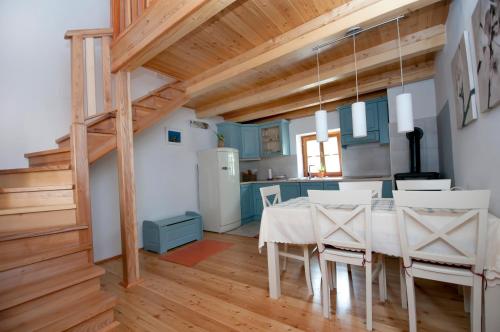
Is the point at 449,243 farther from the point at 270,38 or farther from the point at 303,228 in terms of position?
the point at 270,38

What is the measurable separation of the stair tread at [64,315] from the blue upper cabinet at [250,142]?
375cm

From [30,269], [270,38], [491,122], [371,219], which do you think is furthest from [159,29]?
[491,122]

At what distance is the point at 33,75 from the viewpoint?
255cm

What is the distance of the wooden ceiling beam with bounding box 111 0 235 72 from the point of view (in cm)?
169

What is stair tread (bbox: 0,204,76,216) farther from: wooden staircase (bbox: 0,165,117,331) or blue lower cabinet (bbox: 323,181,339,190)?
blue lower cabinet (bbox: 323,181,339,190)

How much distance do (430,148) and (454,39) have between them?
5.97ft

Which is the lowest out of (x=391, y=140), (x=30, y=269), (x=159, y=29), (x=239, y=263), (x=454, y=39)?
(x=239, y=263)

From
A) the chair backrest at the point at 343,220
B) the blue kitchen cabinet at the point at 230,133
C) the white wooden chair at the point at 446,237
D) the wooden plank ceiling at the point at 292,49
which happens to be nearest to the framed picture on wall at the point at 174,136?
the wooden plank ceiling at the point at 292,49

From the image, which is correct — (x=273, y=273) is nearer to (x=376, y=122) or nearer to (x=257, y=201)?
(x=257, y=201)

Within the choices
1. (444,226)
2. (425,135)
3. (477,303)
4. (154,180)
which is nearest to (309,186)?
(425,135)

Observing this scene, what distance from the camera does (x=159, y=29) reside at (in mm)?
1917

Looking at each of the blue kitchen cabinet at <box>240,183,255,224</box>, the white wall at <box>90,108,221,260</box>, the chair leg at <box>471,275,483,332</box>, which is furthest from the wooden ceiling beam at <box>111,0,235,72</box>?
the blue kitchen cabinet at <box>240,183,255,224</box>

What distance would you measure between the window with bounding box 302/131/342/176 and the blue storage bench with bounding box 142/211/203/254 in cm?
272

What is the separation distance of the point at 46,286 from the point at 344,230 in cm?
204
